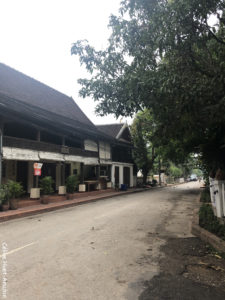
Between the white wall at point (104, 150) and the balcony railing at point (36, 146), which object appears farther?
the white wall at point (104, 150)

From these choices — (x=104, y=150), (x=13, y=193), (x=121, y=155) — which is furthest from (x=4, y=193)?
(x=121, y=155)

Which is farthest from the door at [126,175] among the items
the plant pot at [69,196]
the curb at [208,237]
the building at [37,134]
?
the curb at [208,237]

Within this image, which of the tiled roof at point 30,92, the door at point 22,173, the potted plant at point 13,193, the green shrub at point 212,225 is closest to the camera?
the green shrub at point 212,225

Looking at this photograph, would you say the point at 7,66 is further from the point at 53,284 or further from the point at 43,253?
the point at 53,284

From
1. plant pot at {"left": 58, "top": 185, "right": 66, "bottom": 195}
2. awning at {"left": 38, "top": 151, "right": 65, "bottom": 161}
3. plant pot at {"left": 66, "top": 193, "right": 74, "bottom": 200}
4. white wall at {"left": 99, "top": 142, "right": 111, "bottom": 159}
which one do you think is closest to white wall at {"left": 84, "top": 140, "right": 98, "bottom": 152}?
white wall at {"left": 99, "top": 142, "right": 111, "bottom": 159}

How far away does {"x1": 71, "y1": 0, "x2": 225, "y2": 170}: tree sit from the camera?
5.45m

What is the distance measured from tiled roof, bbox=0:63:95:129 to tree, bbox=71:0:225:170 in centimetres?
1012

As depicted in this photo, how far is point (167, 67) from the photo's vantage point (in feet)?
19.3

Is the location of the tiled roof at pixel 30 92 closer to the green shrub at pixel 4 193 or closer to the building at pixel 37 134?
the building at pixel 37 134

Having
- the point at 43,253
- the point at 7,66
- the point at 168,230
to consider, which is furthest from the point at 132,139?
the point at 43,253

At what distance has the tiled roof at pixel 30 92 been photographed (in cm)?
1666

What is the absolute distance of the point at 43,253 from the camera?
5.30 meters

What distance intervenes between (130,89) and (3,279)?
4.75 m

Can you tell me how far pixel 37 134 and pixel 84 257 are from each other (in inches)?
458
